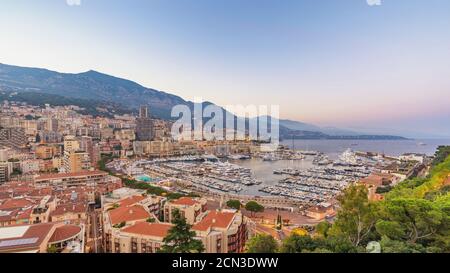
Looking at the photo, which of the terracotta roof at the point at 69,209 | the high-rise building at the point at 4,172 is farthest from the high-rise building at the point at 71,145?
the terracotta roof at the point at 69,209

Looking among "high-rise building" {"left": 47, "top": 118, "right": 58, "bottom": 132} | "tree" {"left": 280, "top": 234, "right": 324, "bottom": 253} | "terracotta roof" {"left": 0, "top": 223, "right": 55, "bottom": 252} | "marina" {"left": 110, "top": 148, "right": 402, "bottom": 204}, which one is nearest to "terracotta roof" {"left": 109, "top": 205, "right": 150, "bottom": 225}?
"terracotta roof" {"left": 0, "top": 223, "right": 55, "bottom": 252}

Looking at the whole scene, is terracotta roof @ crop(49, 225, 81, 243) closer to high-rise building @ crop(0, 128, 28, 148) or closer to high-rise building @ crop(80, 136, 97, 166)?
high-rise building @ crop(80, 136, 97, 166)

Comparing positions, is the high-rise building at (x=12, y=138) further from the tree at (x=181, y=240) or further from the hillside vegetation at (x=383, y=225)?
the hillside vegetation at (x=383, y=225)

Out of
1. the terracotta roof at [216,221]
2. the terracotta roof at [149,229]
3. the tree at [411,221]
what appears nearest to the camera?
the tree at [411,221]
